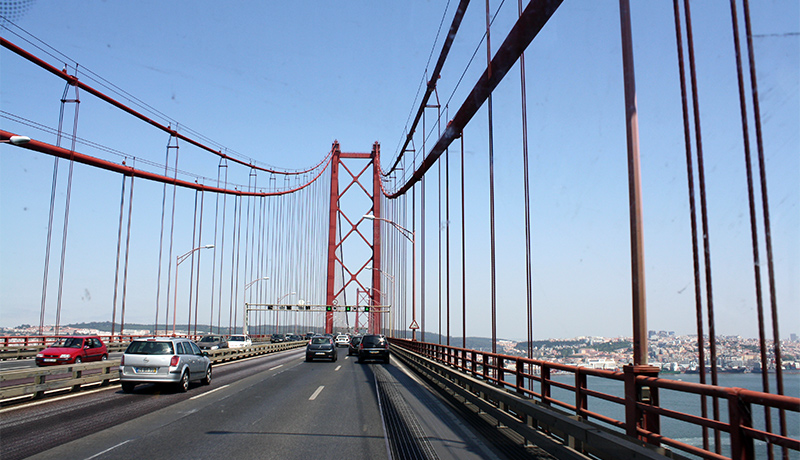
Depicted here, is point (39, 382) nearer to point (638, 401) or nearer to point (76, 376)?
point (76, 376)

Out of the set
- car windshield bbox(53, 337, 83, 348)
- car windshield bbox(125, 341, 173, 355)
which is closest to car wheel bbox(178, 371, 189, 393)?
car windshield bbox(125, 341, 173, 355)

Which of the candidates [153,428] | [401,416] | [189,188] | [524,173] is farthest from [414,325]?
[189,188]

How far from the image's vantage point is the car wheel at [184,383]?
50.8ft

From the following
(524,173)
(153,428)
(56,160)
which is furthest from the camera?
(56,160)

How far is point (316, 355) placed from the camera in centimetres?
3297

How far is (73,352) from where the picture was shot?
24.1 m

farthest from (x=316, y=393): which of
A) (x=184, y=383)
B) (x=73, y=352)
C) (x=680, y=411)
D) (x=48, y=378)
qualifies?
(x=73, y=352)

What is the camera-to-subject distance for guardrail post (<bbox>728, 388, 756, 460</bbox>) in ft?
13.7

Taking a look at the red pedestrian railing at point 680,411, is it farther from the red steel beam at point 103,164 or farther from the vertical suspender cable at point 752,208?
the red steel beam at point 103,164

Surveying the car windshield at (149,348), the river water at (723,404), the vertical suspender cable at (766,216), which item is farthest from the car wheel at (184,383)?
the vertical suspender cable at (766,216)

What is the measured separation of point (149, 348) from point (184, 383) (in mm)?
1283

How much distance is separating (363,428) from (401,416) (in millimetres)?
1674

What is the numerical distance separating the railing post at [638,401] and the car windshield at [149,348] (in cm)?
1261

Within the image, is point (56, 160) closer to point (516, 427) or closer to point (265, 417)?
point (265, 417)
